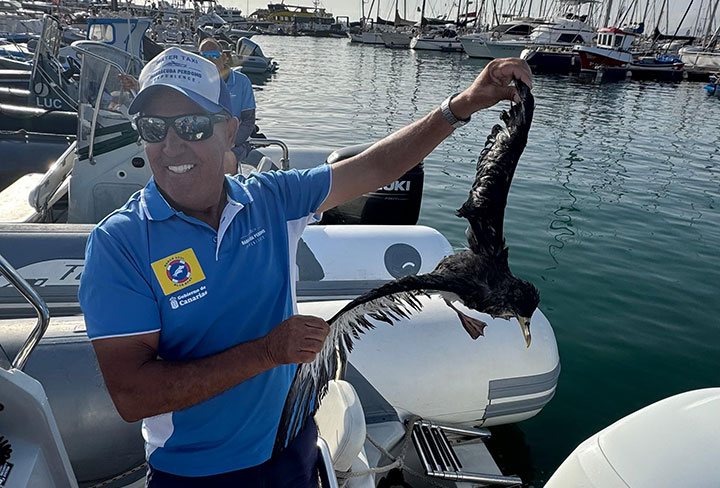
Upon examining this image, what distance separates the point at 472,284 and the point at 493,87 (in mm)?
838

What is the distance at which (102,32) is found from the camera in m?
9.59

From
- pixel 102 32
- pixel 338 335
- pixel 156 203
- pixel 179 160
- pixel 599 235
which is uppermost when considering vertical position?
pixel 102 32

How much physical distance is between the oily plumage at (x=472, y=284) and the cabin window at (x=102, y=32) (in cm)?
940

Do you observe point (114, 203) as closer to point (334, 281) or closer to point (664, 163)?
point (334, 281)

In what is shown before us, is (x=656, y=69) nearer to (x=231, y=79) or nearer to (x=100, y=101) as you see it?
(x=231, y=79)

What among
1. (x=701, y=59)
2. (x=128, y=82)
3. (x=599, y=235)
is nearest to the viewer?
(x=128, y=82)

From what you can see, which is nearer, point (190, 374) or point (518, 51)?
point (190, 374)

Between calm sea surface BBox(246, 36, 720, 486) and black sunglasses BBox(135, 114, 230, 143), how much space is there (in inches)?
159

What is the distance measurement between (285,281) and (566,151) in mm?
14439

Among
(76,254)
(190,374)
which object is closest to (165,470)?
(190,374)

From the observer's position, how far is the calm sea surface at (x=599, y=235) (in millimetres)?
5301

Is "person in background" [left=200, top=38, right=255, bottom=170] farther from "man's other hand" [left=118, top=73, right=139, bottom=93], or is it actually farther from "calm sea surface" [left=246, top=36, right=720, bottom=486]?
"calm sea surface" [left=246, top=36, right=720, bottom=486]

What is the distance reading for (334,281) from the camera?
4551 millimetres

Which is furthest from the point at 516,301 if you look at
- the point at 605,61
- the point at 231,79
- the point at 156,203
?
the point at 605,61
